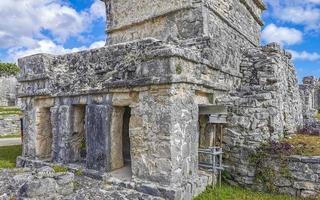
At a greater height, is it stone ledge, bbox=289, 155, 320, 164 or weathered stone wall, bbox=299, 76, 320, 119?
weathered stone wall, bbox=299, 76, 320, 119

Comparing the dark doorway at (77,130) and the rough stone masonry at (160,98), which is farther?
the dark doorway at (77,130)

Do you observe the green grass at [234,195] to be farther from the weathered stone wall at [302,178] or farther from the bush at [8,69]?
the bush at [8,69]

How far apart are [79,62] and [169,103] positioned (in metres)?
3.32

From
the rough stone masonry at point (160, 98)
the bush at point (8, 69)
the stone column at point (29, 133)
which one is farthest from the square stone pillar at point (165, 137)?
the bush at point (8, 69)

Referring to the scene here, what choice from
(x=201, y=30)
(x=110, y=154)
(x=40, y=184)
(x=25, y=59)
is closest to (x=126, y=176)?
(x=110, y=154)

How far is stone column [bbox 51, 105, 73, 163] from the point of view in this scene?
769 cm

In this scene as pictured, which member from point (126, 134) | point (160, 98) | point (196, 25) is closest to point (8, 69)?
point (126, 134)

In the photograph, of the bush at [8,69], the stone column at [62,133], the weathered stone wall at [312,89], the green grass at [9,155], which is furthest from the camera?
→ the bush at [8,69]

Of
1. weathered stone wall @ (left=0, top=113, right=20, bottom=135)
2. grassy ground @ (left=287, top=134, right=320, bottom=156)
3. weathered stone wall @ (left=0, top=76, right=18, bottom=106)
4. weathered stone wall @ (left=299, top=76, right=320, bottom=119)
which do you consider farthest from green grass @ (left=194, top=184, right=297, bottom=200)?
weathered stone wall @ (left=0, top=76, right=18, bottom=106)

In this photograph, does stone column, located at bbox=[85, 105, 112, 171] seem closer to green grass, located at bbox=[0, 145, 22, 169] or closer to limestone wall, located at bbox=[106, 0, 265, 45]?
limestone wall, located at bbox=[106, 0, 265, 45]

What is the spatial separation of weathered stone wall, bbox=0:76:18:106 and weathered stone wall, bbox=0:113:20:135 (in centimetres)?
1018

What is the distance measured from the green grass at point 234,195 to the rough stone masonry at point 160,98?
0.23 meters

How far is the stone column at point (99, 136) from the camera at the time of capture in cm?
666

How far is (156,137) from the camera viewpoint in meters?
5.77
